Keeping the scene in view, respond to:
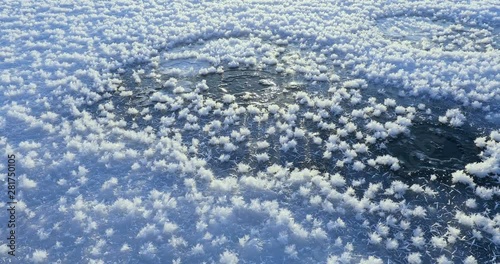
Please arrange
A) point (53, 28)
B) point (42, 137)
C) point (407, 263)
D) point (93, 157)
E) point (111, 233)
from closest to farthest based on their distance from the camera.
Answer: point (407, 263) < point (111, 233) < point (93, 157) < point (42, 137) < point (53, 28)

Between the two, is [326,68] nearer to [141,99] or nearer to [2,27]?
[141,99]

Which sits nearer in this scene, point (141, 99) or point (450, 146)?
point (450, 146)

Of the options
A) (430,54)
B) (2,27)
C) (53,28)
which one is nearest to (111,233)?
(430,54)

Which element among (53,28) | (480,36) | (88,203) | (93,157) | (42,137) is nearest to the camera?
(88,203)

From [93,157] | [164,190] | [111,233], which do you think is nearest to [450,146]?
[164,190]

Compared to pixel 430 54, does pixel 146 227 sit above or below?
below

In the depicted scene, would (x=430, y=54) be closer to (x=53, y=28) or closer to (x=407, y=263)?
(x=407, y=263)
